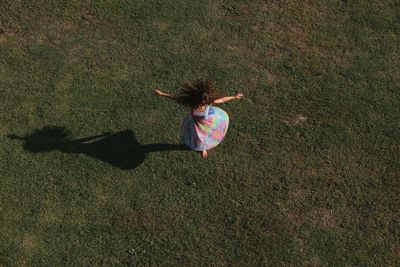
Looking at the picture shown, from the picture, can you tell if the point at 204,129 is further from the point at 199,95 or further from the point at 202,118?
the point at 199,95

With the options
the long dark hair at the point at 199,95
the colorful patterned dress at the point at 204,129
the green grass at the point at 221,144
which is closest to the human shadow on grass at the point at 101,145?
the green grass at the point at 221,144

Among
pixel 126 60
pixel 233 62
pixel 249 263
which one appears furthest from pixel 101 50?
pixel 249 263

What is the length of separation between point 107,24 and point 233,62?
309cm

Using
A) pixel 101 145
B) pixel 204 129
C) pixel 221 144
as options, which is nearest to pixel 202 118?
pixel 204 129

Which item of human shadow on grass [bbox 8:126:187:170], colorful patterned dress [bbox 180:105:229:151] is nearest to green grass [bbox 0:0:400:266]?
human shadow on grass [bbox 8:126:187:170]

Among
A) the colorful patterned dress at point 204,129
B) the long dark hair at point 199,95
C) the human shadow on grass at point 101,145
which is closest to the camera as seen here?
the long dark hair at point 199,95

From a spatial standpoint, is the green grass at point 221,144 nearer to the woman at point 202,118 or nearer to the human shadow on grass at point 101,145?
the human shadow on grass at point 101,145

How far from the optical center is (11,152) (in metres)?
10.4

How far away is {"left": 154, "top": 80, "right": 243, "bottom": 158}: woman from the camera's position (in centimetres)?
877

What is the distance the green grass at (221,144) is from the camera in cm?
951

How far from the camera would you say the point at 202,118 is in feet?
30.2

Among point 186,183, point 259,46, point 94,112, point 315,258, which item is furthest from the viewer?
point 259,46

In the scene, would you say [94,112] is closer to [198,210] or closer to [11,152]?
[11,152]

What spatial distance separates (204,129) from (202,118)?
283 millimetres
